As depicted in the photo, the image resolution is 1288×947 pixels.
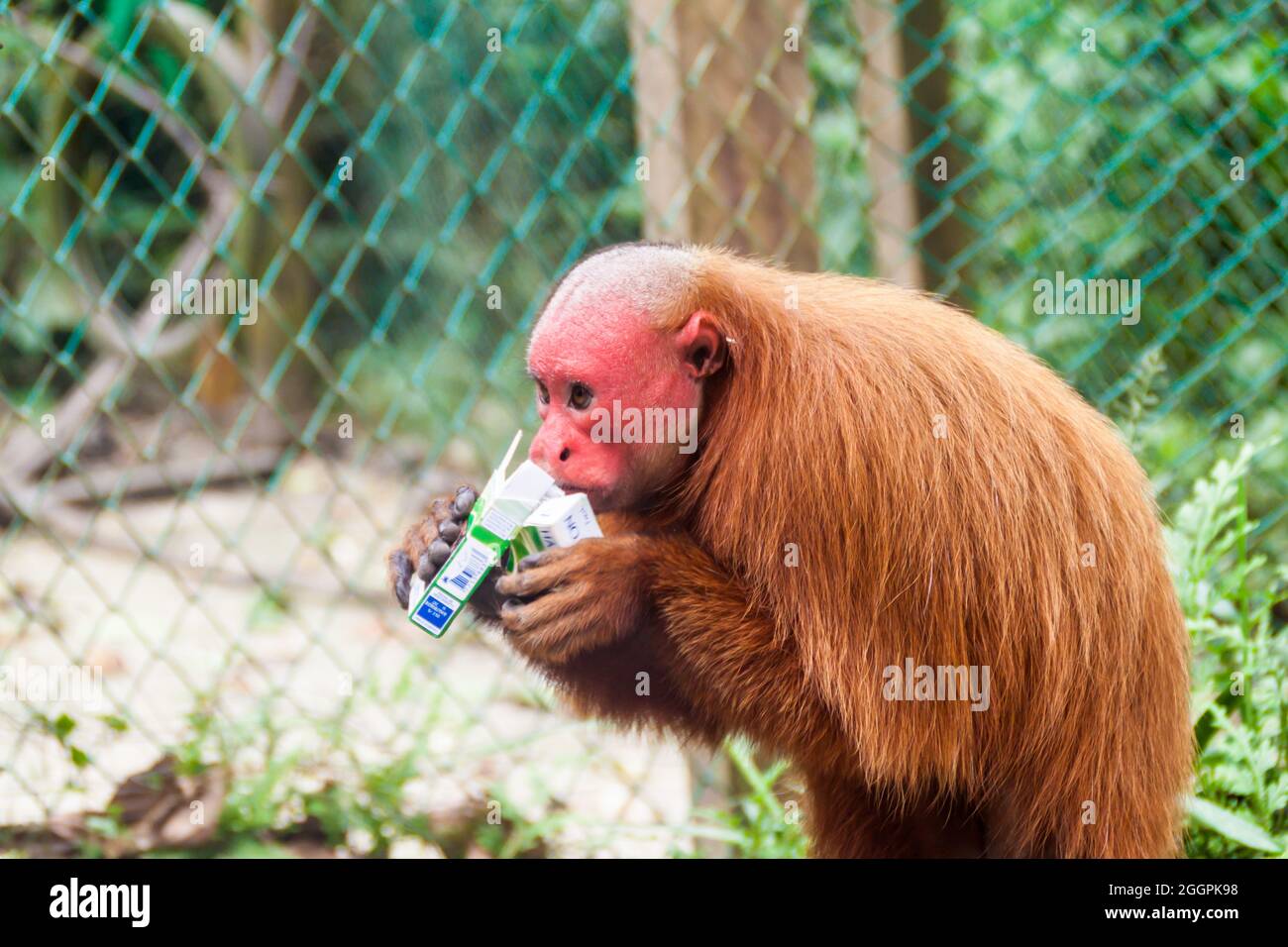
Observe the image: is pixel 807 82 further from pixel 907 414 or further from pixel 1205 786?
pixel 1205 786

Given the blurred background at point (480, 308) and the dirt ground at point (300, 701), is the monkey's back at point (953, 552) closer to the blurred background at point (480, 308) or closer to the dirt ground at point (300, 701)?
the blurred background at point (480, 308)

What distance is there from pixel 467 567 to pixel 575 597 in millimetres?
252

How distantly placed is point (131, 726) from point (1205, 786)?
10.5 feet

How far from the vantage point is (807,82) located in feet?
13.1

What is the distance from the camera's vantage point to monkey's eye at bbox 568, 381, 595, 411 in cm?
287

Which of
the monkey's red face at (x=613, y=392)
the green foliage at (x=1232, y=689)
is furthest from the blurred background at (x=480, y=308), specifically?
the monkey's red face at (x=613, y=392)

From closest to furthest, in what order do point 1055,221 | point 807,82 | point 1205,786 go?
point 1205,786 < point 807,82 < point 1055,221

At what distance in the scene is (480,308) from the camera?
6734 mm

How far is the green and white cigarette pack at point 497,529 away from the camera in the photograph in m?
2.75

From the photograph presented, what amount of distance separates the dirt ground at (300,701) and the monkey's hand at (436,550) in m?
0.74

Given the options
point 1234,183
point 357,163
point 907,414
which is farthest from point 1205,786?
point 357,163
